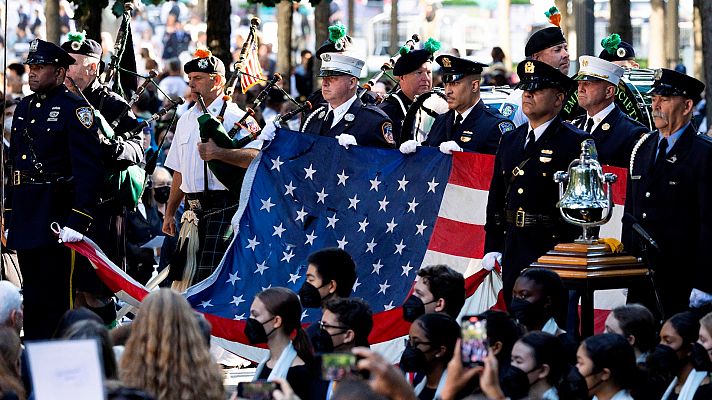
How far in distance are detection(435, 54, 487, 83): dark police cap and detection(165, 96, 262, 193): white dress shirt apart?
1575 mm

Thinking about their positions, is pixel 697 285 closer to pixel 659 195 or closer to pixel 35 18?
pixel 659 195

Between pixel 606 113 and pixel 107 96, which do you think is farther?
pixel 107 96

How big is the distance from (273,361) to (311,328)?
16.1 inches

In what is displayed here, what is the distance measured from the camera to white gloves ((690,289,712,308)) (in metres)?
8.68

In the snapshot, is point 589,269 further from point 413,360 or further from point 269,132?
point 269,132

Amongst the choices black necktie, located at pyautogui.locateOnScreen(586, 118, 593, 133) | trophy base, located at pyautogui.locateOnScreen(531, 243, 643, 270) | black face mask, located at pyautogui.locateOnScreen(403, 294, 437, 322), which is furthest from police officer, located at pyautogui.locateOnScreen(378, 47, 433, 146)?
black face mask, located at pyautogui.locateOnScreen(403, 294, 437, 322)

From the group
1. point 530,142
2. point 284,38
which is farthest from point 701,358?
point 284,38

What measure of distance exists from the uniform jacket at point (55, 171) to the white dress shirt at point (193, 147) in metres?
0.85

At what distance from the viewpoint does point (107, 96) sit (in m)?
12.5

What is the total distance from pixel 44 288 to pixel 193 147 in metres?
1.47

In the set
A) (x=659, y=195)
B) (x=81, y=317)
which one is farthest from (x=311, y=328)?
(x=659, y=195)

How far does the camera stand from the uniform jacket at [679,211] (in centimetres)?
891

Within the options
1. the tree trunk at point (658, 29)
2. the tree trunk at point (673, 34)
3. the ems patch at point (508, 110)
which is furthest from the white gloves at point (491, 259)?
the tree trunk at point (658, 29)

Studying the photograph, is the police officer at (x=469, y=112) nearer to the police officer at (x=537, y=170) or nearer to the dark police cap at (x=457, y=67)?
the dark police cap at (x=457, y=67)
